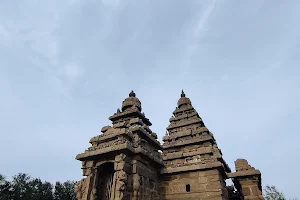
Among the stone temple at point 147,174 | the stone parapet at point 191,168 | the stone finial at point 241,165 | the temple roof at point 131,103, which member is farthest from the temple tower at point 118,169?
the temple roof at point 131,103

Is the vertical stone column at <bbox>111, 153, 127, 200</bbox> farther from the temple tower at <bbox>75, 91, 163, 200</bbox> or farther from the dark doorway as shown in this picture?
the dark doorway

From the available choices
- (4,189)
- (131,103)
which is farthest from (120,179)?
(4,189)

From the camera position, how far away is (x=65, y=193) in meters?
46.0

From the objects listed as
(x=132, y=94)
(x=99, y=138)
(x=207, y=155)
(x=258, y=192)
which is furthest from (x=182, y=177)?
(x=132, y=94)

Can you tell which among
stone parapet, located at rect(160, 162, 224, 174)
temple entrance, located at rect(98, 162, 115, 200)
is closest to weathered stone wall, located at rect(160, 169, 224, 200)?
stone parapet, located at rect(160, 162, 224, 174)

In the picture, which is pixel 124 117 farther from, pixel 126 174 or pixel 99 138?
pixel 126 174

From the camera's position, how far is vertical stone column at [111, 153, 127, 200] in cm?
846

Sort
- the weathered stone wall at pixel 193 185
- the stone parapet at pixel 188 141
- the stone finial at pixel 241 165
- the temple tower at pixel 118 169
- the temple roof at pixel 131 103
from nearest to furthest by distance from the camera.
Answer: the temple tower at pixel 118 169 → the weathered stone wall at pixel 193 185 → the stone finial at pixel 241 165 → the stone parapet at pixel 188 141 → the temple roof at pixel 131 103

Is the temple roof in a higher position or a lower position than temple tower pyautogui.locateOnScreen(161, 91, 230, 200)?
higher

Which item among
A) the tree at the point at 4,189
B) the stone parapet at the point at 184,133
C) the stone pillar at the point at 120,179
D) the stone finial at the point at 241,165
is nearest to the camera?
the stone pillar at the point at 120,179

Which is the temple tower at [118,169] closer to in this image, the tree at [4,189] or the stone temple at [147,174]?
the stone temple at [147,174]

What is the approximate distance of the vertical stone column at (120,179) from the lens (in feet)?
27.8

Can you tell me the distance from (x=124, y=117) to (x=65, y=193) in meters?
40.1

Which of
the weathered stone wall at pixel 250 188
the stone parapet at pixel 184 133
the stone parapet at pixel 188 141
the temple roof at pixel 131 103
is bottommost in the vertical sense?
the weathered stone wall at pixel 250 188
